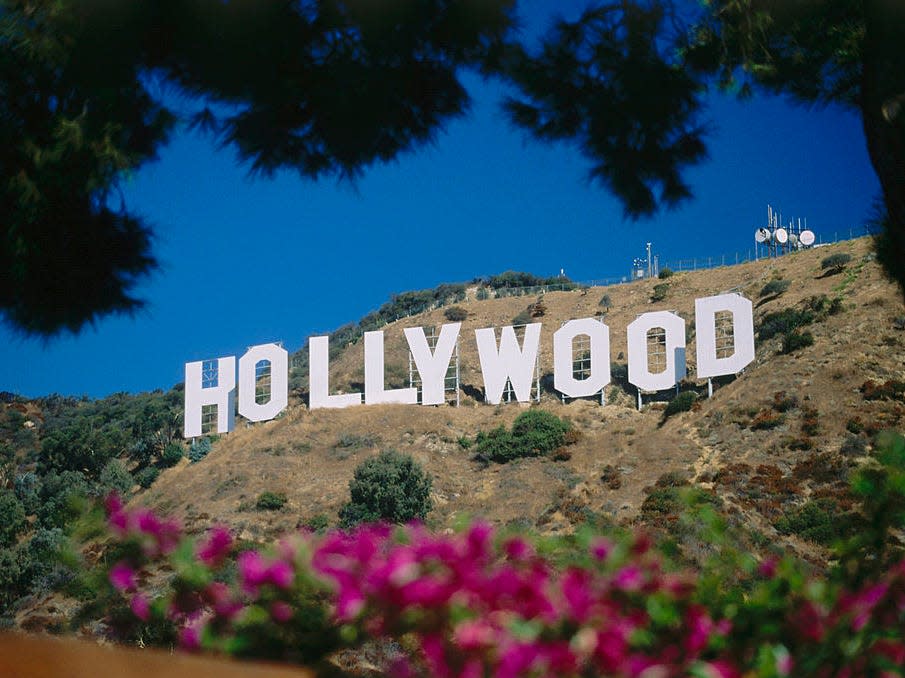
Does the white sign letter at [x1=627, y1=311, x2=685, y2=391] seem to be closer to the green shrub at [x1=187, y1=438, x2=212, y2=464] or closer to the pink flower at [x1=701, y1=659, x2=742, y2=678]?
the green shrub at [x1=187, y1=438, x2=212, y2=464]

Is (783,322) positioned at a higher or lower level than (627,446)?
higher

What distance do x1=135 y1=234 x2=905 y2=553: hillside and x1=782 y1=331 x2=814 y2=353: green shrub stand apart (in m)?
0.21

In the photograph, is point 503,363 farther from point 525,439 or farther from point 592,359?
point 592,359

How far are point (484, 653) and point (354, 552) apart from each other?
459 millimetres

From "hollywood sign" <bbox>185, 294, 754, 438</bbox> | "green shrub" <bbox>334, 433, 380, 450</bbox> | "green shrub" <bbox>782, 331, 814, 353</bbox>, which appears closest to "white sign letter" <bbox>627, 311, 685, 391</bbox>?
"hollywood sign" <bbox>185, 294, 754, 438</bbox>

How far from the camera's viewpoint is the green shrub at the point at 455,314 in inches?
2212

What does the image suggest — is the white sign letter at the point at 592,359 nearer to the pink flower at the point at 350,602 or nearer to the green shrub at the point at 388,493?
the green shrub at the point at 388,493

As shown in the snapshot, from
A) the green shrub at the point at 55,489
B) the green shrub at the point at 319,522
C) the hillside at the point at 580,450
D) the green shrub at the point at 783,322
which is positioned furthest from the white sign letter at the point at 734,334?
the green shrub at the point at 55,489

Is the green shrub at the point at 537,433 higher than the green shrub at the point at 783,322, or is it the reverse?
the green shrub at the point at 783,322

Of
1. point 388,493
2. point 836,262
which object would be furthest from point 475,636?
point 836,262

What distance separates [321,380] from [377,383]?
101 inches

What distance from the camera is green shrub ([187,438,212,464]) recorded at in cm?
4281

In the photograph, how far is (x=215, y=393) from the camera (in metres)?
39.8

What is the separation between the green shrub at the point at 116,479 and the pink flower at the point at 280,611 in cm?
3905
